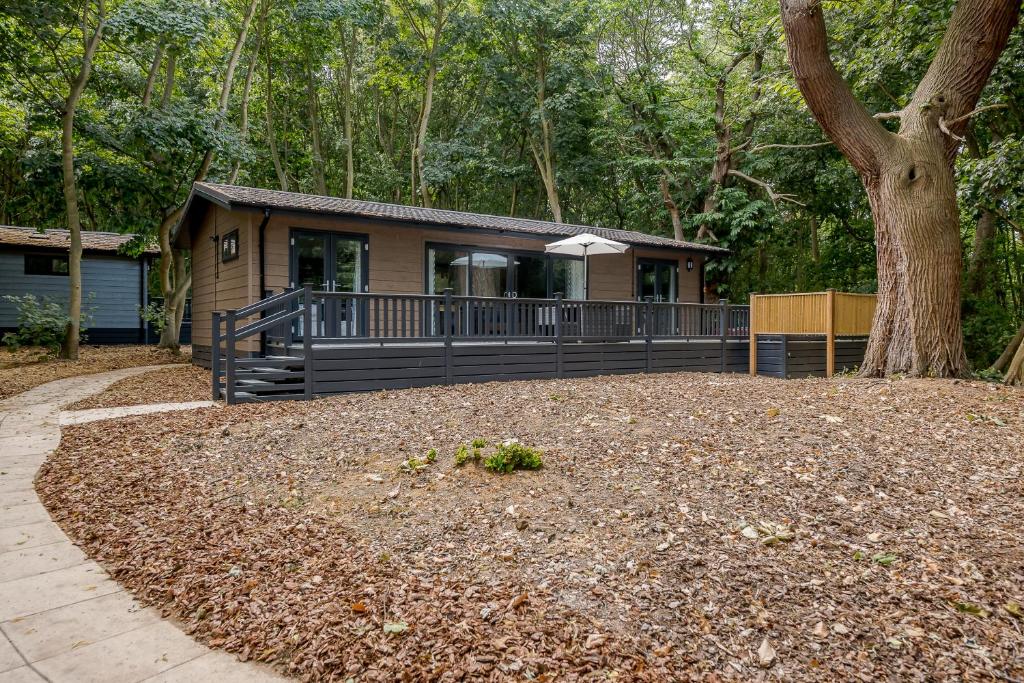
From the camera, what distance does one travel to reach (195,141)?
13.1 metres

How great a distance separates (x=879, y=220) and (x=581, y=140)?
13765 millimetres

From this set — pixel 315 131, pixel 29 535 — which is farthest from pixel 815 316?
pixel 315 131

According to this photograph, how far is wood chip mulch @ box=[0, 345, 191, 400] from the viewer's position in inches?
358

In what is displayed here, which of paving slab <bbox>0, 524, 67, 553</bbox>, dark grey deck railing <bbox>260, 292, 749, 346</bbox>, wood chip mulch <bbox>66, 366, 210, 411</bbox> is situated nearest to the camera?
paving slab <bbox>0, 524, 67, 553</bbox>

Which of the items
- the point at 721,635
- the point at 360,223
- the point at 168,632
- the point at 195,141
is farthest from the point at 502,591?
the point at 195,141

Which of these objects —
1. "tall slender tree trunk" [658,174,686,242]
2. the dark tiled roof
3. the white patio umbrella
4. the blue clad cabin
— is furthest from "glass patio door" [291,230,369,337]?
"tall slender tree trunk" [658,174,686,242]

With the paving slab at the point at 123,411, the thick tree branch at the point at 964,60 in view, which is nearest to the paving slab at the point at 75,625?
the paving slab at the point at 123,411

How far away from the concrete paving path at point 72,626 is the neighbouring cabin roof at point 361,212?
6.13 meters

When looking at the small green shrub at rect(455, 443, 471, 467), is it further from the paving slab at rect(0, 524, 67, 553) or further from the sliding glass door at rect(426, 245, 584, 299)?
the sliding glass door at rect(426, 245, 584, 299)

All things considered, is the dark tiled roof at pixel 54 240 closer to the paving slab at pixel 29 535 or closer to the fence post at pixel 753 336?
the paving slab at pixel 29 535

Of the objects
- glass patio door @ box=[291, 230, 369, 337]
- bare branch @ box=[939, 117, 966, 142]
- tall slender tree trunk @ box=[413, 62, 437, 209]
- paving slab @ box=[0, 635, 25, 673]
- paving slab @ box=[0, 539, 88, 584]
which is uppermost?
tall slender tree trunk @ box=[413, 62, 437, 209]

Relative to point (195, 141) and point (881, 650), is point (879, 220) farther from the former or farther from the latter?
point (195, 141)

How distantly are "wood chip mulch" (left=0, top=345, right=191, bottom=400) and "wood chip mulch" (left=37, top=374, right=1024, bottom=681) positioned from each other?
5.62 m

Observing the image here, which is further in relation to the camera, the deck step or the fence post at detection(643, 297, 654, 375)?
the fence post at detection(643, 297, 654, 375)
